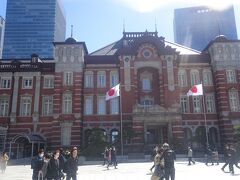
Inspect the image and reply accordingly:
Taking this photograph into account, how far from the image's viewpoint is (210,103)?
4012 centimetres

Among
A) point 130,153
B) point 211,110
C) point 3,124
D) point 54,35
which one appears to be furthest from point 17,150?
point 54,35

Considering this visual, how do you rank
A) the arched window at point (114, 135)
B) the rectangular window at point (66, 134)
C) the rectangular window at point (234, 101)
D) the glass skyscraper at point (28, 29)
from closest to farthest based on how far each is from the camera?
1. the rectangular window at point (66, 134)
2. the rectangular window at point (234, 101)
3. the arched window at point (114, 135)
4. the glass skyscraper at point (28, 29)

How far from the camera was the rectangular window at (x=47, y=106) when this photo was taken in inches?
1558

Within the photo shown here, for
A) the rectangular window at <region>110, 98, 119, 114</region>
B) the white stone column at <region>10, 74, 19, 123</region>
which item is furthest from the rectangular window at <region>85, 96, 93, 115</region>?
the white stone column at <region>10, 74, 19, 123</region>

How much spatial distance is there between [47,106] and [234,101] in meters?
24.6

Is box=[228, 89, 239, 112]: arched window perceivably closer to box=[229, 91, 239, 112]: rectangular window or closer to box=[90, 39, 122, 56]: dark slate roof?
box=[229, 91, 239, 112]: rectangular window

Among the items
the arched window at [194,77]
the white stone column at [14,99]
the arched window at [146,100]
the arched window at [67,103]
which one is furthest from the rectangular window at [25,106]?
the arched window at [194,77]

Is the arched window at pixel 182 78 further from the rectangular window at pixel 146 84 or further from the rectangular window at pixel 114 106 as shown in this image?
the rectangular window at pixel 114 106

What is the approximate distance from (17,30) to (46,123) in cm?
9084

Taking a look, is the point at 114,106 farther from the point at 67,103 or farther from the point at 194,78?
the point at 194,78

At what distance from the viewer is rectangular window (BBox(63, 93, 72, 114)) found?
38.5 metres

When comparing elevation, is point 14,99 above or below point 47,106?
above

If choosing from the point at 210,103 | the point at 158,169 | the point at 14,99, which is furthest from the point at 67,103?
the point at 158,169

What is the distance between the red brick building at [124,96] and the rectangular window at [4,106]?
5.2 inches
